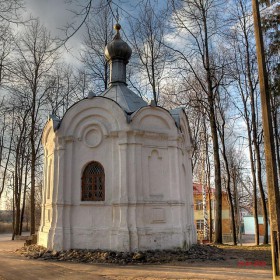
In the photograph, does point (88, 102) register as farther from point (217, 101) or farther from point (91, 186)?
point (217, 101)

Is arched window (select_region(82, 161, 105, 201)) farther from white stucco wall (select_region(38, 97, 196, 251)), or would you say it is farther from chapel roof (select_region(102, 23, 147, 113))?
chapel roof (select_region(102, 23, 147, 113))

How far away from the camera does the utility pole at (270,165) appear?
557cm

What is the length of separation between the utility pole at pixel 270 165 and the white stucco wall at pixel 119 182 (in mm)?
5433

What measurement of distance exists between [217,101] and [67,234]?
12.7 m

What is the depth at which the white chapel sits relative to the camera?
1062 cm

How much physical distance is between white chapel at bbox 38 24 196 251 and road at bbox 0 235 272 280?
1434 mm

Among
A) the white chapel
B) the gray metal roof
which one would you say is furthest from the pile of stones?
the gray metal roof

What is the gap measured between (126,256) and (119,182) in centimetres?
237

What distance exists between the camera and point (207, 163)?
2233cm

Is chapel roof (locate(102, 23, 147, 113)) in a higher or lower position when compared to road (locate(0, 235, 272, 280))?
higher

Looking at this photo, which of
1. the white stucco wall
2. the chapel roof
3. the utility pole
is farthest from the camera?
the chapel roof

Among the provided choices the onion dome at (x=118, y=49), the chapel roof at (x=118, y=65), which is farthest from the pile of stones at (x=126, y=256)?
the onion dome at (x=118, y=49)

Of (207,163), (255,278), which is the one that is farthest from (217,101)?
(255,278)

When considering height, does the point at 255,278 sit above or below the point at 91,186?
below
